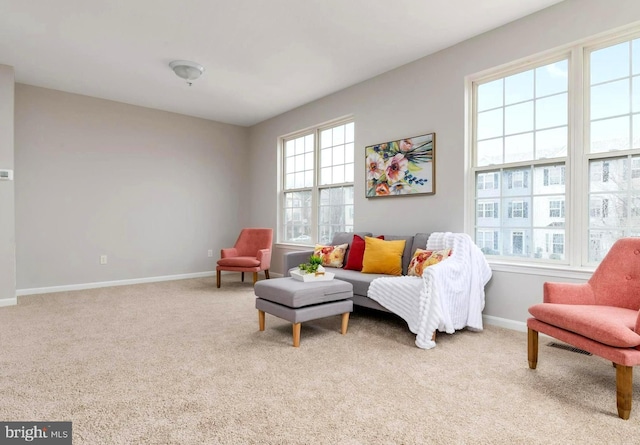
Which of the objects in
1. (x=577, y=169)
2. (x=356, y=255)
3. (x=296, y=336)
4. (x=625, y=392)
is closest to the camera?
(x=625, y=392)

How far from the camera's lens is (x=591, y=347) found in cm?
190

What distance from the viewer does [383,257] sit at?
365cm

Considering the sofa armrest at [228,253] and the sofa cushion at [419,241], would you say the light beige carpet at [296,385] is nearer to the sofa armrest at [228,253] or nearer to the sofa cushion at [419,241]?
the sofa cushion at [419,241]

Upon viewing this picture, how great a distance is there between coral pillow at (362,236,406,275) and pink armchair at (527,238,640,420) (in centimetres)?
143

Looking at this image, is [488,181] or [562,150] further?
[488,181]

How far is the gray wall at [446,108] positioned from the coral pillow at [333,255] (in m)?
0.53

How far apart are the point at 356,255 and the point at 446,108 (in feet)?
5.87

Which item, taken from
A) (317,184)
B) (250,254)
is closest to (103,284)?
(250,254)

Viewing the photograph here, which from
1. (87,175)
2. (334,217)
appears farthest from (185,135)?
(334,217)

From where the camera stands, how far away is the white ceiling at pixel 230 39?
9.89 feet

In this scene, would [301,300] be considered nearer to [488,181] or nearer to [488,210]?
[488,210]

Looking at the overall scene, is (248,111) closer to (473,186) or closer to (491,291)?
(473,186)

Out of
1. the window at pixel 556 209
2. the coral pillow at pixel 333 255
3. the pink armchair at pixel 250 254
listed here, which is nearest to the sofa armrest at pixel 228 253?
the pink armchair at pixel 250 254

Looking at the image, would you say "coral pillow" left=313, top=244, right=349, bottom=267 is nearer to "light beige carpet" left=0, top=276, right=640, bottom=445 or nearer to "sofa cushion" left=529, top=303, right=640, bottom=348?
"light beige carpet" left=0, top=276, right=640, bottom=445
